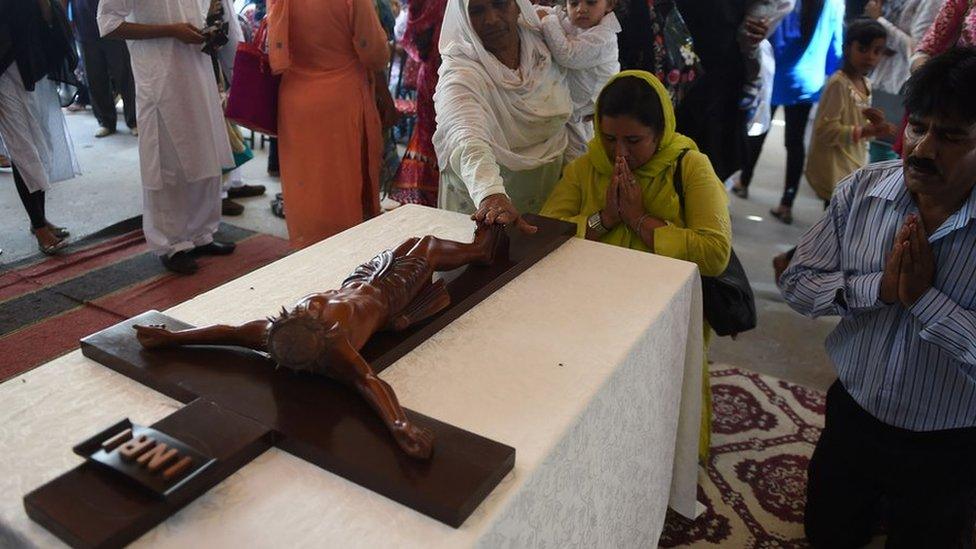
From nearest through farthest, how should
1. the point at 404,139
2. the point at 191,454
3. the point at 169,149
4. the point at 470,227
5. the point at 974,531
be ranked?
the point at 191,454
the point at 974,531
the point at 470,227
the point at 169,149
the point at 404,139

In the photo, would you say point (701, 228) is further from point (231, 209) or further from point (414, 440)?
point (231, 209)

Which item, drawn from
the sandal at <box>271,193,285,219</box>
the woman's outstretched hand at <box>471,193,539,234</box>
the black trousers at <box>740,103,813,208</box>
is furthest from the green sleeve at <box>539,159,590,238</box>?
the sandal at <box>271,193,285,219</box>

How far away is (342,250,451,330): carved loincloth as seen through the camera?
115 cm

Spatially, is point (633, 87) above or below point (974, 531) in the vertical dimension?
above

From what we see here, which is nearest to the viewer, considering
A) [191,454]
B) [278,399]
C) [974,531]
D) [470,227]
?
[191,454]

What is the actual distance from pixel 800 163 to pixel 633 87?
2854 mm

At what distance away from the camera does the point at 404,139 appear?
556 cm

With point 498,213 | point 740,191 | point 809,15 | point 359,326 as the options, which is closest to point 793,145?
point 740,191

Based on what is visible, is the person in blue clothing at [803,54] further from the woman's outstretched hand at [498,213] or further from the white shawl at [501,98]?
the woman's outstretched hand at [498,213]

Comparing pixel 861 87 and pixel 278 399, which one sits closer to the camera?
pixel 278 399

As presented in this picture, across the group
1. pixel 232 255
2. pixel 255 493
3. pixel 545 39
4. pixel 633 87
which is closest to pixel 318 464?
pixel 255 493

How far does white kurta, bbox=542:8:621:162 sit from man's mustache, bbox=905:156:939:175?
0.99m

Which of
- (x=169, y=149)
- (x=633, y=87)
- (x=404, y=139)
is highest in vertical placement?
(x=633, y=87)

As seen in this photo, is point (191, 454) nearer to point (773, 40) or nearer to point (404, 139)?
point (773, 40)
